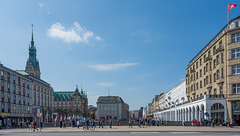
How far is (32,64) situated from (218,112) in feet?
393

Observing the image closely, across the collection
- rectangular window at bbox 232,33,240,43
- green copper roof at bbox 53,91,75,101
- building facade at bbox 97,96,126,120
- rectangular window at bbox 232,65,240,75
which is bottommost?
building facade at bbox 97,96,126,120

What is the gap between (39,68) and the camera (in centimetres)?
15438

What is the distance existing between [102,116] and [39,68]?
60718mm

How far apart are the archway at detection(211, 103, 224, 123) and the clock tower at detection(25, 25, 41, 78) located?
11624 cm

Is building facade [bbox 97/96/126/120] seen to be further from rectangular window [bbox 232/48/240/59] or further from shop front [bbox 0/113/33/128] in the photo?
rectangular window [bbox 232/48/240/59]

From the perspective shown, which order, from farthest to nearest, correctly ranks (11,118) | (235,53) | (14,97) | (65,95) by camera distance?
(65,95) < (14,97) < (11,118) < (235,53)

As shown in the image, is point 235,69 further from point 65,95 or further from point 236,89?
point 65,95

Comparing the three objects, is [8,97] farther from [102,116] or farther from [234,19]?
[102,116]

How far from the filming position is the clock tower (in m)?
147

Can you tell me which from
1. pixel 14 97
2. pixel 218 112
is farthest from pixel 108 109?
pixel 218 112

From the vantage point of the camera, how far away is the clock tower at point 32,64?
147 metres

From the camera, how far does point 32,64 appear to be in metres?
148

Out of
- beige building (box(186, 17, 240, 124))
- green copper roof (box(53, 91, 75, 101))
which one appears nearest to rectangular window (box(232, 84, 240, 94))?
beige building (box(186, 17, 240, 124))

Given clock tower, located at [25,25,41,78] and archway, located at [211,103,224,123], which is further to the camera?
clock tower, located at [25,25,41,78]
